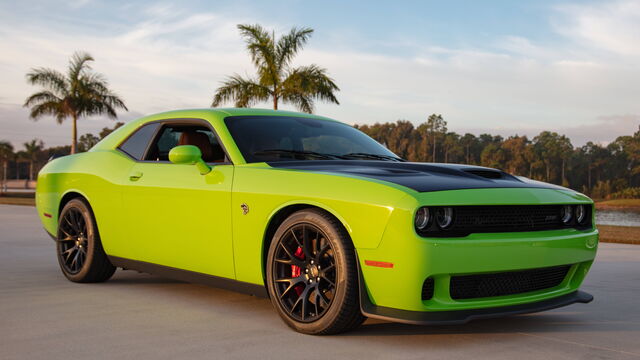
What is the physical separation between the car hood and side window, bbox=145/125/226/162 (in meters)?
0.78

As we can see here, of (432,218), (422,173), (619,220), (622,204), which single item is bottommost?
(622,204)

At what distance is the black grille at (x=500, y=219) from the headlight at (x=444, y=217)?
0.02 m

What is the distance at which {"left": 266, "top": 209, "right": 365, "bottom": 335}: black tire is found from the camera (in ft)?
12.7

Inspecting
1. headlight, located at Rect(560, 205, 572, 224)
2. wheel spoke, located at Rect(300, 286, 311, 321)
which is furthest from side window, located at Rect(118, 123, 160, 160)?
headlight, located at Rect(560, 205, 572, 224)

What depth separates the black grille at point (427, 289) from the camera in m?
3.75

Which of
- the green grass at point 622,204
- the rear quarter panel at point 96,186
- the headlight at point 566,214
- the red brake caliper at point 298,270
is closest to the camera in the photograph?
the red brake caliper at point 298,270

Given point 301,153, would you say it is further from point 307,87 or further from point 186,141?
point 307,87

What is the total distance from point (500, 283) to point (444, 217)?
1.87 feet

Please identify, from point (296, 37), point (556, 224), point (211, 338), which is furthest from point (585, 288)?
point (296, 37)

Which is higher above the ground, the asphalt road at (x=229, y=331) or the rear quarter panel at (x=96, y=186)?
the rear quarter panel at (x=96, y=186)

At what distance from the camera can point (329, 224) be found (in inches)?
154

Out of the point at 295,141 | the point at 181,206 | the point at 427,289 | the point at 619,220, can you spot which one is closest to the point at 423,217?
the point at 427,289

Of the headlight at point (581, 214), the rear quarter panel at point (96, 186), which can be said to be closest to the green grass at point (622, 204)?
the rear quarter panel at point (96, 186)

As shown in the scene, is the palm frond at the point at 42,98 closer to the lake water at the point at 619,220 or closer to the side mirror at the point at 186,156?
the lake water at the point at 619,220
